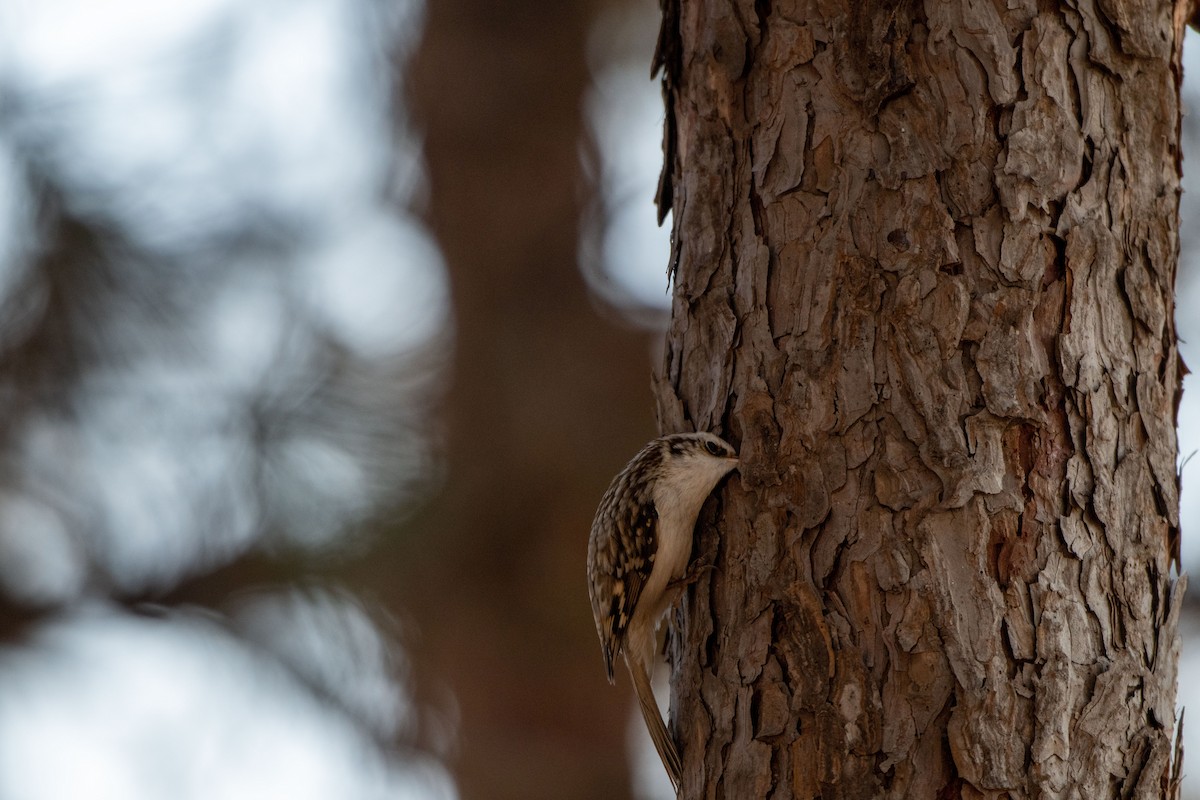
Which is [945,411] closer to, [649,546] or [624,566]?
[649,546]

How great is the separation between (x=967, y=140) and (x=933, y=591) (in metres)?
0.80

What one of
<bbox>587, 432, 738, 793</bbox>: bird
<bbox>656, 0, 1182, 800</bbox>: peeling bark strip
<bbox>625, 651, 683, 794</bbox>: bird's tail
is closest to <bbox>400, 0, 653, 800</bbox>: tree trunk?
<bbox>587, 432, 738, 793</bbox>: bird

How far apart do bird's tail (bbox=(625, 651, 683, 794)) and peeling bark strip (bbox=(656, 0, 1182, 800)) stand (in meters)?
0.06

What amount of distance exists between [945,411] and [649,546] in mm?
844

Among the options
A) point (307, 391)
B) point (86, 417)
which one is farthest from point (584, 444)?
point (86, 417)

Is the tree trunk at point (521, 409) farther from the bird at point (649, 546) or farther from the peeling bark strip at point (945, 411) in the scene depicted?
the peeling bark strip at point (945, 411)

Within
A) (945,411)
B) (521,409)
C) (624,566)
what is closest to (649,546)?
(624,566)

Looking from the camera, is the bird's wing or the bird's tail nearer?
the bird's tail

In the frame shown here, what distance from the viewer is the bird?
2.38 metres

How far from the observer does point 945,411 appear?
79.8 inches

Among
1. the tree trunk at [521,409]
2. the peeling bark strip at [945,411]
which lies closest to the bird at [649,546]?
the peeling bark strip at [945,411]

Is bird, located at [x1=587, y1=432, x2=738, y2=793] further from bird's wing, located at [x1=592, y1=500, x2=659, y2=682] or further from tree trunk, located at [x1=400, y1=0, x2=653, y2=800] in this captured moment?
tree trunk, located at [x1=400, y1=0, x2=653, y2=800]

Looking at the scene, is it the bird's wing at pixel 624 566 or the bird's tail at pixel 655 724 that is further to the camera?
the bird's wing at pixel 624 566

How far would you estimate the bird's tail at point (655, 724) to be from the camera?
2275 millimetres
